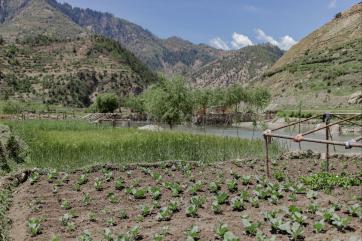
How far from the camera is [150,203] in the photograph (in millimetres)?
A: 9734

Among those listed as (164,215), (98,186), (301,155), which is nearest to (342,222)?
(164,215)

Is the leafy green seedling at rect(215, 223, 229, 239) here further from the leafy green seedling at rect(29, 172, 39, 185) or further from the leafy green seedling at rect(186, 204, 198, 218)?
the leafy green seedling at rect(29, 172, 39, 185)

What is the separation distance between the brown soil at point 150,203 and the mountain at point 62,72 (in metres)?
123

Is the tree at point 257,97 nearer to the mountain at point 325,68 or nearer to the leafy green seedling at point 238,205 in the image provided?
the mountain at point 325,68

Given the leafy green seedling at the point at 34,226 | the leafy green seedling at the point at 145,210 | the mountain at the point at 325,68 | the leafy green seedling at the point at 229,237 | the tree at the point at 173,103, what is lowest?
the leafy green seedling at the point at 34,226

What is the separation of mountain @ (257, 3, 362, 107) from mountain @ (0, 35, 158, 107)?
6409 centimetres

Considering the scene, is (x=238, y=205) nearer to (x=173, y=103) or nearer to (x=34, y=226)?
(x=34, y=226)

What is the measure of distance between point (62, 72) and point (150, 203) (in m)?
161

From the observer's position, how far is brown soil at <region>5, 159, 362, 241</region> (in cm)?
749

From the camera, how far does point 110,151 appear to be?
16.3 m

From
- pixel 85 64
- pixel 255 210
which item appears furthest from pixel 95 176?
pixel 85 64

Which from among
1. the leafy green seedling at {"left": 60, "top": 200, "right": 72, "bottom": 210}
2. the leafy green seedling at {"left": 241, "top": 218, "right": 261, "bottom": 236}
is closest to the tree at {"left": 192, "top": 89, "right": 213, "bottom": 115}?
the leafy green seedling at {"left": 60, "top": 200, "right": 72, "bottom": 210}

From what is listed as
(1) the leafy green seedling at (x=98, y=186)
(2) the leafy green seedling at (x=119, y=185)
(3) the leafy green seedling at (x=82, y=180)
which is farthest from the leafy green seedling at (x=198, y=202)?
(3) the leafy green seedling at (x=82, y=180)

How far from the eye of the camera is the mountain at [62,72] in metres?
143
